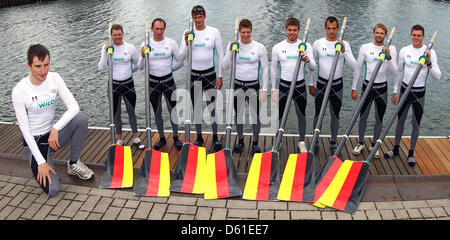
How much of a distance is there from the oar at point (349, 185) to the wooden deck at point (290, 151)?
0.53 m

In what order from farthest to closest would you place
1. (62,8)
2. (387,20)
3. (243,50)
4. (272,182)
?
(62,8) → (387,20) → (243,50) → (272,182)

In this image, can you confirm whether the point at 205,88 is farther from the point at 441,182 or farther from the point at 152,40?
the point at 441,182

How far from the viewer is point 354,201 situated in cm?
527

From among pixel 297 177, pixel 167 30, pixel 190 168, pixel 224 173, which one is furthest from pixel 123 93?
pixel 167 30

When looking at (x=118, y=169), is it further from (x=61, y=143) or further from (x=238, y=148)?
(x=238, y=148)

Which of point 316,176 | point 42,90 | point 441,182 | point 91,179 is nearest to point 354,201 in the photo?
point 316,176

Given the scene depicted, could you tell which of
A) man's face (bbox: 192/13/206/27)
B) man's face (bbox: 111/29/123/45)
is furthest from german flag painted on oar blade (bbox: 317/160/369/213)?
man's face (bbox: 111/29/123/45)

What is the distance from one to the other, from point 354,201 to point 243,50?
3056 mm

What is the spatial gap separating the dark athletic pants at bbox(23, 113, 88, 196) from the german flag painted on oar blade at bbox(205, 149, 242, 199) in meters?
2.20

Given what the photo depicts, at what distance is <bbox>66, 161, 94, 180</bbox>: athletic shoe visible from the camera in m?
6.00

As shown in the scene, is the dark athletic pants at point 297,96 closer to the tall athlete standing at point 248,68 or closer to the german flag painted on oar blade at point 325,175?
the tall athlete standing at point 248,68

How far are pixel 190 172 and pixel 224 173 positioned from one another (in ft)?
1.91

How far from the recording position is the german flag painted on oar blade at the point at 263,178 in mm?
5460

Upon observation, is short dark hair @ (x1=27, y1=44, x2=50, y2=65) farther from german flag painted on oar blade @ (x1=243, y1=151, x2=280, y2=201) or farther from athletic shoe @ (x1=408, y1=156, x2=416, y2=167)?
athletic shoe @ (x1=408, y1=156, x2=416, y2=167)
